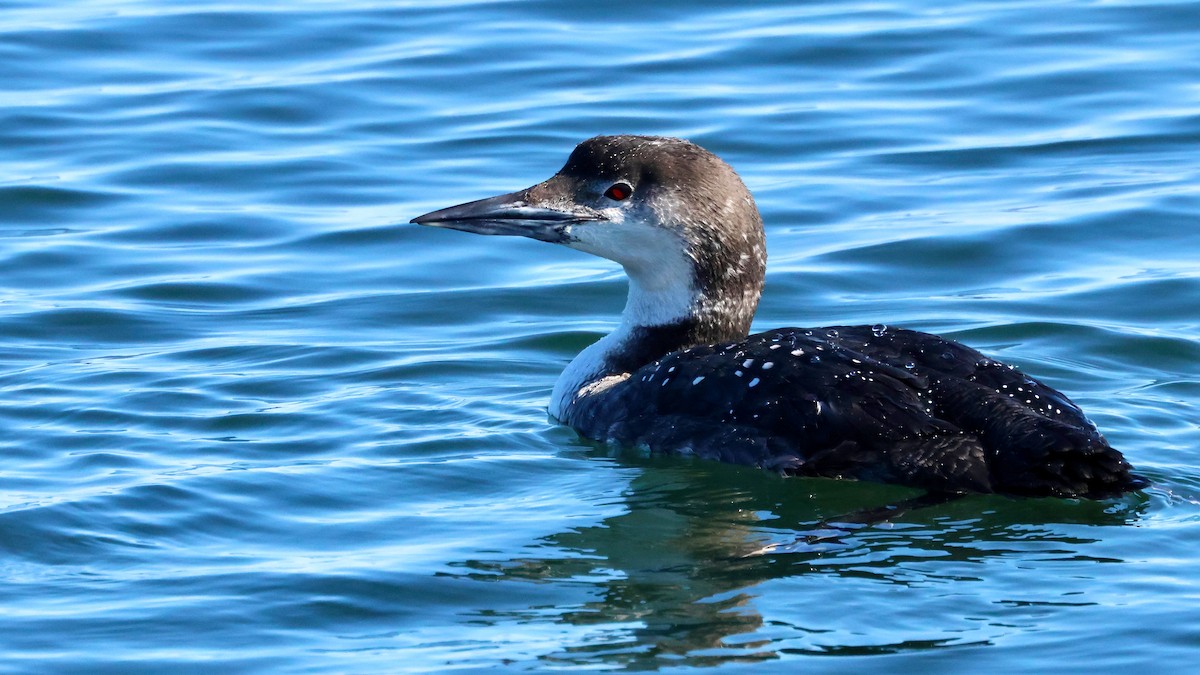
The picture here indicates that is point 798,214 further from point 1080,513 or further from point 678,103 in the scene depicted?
point 1080,513

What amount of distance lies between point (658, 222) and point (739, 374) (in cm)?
Result: 83

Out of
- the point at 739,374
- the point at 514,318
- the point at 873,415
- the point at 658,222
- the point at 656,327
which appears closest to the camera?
the point at 873,415

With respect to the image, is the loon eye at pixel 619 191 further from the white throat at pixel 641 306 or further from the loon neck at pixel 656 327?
the loon neck at pixel 656 327

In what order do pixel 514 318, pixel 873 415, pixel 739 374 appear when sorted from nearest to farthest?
pixel 873 415 < pixel 739 374 < pixel 514 318

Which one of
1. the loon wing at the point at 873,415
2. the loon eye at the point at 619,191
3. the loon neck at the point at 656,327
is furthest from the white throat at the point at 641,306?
the loon wing at the point at 873,415

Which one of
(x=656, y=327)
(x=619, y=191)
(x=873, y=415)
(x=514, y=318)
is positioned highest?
(x=619, y=191)

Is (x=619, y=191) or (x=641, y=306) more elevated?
(x=619, y=191)

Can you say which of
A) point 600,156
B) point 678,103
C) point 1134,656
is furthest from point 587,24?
point 1134,656

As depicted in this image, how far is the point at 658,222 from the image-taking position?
679 centimetres

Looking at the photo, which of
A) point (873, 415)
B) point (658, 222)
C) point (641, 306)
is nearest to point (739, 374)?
point (873, 415)

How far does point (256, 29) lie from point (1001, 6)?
4953 mm

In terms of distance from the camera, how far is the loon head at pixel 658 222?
676cm

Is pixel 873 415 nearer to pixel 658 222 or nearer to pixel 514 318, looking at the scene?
pixel 658 222

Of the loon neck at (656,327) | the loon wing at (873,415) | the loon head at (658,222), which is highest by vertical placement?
the loon head at (658,222)
